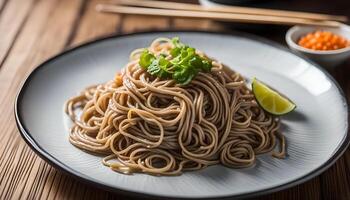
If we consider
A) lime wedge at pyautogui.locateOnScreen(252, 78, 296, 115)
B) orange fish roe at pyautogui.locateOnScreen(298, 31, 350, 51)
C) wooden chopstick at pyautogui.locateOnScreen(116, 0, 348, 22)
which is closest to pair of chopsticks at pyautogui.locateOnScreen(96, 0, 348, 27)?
wooden chopstick at pyautogui.locateOnScreen(116, 0, 348, 22)

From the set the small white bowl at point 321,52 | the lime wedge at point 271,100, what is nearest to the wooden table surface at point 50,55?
the small white bowl at point 321,52

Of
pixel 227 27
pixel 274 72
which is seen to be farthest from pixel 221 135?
pixel 227 27

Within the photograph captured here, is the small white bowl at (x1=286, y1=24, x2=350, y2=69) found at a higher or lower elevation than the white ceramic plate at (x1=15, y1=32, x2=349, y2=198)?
higher

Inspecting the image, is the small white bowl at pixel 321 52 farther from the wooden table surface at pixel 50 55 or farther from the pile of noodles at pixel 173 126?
the pile of noodles at pixel 173 126

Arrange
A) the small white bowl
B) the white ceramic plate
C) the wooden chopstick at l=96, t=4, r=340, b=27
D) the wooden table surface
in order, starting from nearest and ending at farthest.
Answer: the white ceramic plate
the wooden table surface
the small white bowl
the wooden chopstick at l=96, t=4, r=340, b=27

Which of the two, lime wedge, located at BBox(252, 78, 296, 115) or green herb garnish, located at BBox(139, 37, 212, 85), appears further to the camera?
lime wedge, located at BBox(252, 78, 296, 115)

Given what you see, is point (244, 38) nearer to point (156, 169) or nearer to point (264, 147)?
point (264, 147)

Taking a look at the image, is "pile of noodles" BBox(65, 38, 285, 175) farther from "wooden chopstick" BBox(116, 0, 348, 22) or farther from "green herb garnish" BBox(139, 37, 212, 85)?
"wooden chopstick" BBox(116, 0, 348, 22)
